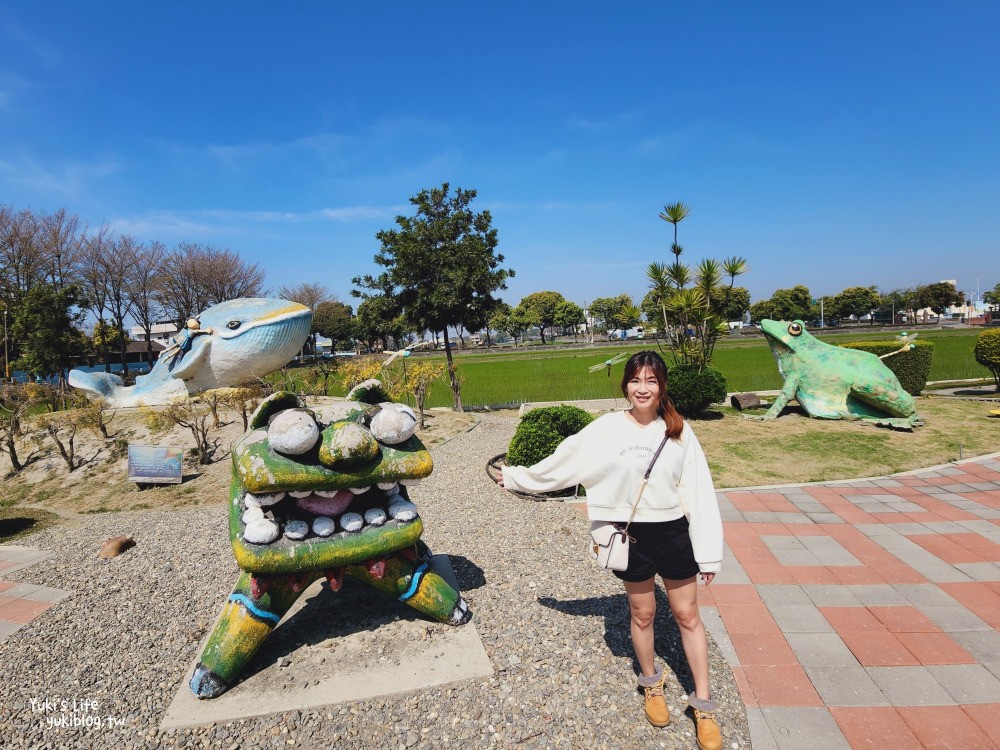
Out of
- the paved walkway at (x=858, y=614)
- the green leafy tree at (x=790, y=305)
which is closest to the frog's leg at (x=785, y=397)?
the paved walkway at (x=858, y=614)

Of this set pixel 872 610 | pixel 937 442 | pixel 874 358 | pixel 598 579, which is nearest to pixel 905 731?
pixel 872 610

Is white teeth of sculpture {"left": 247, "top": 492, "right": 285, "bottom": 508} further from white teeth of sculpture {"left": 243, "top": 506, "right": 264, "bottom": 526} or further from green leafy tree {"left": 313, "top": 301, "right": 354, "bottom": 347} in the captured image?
green leafy tree {"left": 313, "top": 301, "right": 354, "bottom": 347}

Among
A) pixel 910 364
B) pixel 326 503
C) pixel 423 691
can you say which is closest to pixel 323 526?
pixel 326 503

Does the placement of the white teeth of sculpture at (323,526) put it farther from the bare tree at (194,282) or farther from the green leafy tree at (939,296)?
the green leafy tree at (939,296)

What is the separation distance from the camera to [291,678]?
10.9ft

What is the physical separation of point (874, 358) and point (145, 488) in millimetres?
14277

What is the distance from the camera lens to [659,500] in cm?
263

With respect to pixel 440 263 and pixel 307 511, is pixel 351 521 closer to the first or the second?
pixel 307 511

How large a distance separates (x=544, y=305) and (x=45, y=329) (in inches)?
2517

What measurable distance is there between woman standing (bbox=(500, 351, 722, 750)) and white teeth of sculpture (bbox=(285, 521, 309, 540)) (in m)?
1.76

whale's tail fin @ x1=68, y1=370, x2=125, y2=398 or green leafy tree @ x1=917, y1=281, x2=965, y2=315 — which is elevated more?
green leafy tree @ x1=917, y1=281, x2=965, y2=315

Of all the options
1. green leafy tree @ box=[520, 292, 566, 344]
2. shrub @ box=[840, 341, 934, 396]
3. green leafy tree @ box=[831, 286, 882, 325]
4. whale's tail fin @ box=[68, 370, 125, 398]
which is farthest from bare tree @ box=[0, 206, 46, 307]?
green leafy tree @ box=[831, 286, 882, 325]

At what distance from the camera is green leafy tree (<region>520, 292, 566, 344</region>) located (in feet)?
255

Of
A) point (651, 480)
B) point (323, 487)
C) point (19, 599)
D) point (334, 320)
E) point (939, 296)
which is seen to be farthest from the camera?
point (939, 296)
